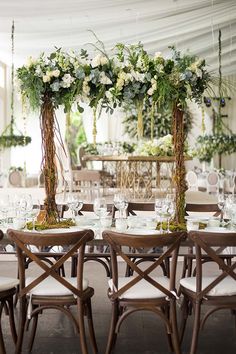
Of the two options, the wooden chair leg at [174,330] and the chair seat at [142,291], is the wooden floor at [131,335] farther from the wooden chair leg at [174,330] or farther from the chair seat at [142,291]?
the chair seat at [142,291]

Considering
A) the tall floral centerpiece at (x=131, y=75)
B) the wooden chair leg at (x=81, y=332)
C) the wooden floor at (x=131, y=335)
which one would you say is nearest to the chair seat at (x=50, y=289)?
the wooden chair leg at (x=81, y=332)

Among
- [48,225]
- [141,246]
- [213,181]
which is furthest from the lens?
[213,181]

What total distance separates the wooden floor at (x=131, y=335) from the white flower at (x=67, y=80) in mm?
1822

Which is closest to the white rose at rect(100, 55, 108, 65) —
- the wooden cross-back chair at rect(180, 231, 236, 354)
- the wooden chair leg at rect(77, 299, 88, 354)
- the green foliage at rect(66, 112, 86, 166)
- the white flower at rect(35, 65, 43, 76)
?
the white flower at rect(35, 65, 43, 76)

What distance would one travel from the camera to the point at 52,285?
347 cm

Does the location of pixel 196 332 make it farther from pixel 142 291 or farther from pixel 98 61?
pixel 98 61

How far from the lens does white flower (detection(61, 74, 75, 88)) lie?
4.04 meters

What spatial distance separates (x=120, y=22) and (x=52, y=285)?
490 centimetres

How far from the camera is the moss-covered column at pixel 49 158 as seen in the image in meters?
4.27

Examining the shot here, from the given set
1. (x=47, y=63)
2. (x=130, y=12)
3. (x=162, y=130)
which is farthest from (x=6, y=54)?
(x=47, y=63)

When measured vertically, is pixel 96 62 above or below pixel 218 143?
above

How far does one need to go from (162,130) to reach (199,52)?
5.78 metres

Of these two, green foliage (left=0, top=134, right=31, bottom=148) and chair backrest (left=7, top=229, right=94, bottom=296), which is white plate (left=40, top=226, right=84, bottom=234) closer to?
chair backrest (left=7, top=229, right=94, bottom=296)

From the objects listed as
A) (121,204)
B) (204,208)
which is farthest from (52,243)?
(204,208)
